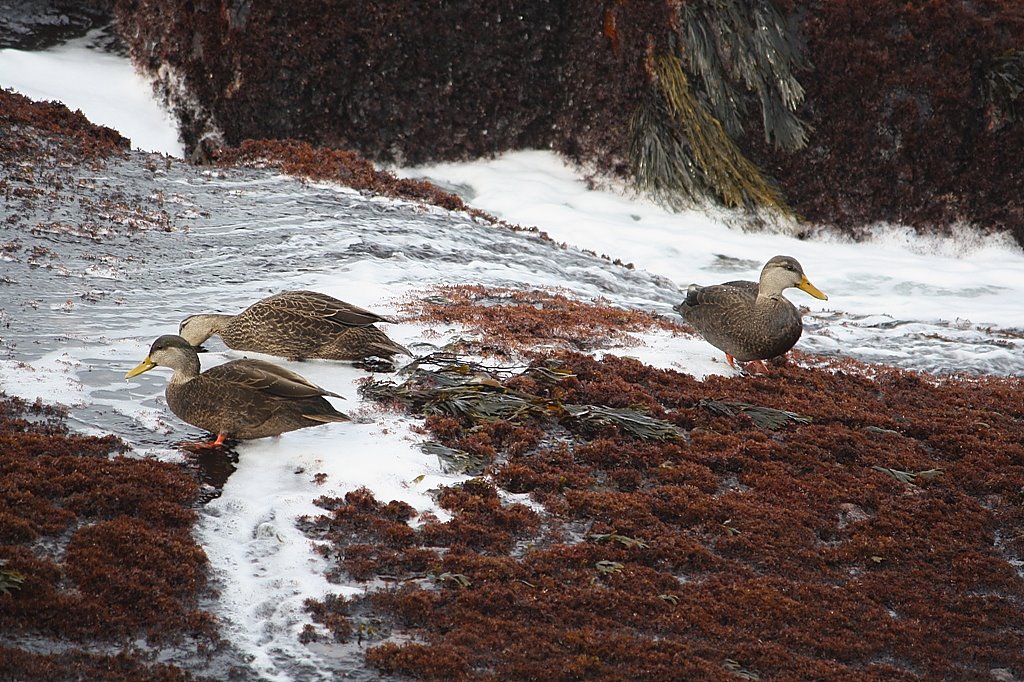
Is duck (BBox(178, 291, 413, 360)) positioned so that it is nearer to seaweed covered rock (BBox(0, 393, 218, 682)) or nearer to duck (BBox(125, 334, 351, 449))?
duck (BBox(125, 334, 351, 449))

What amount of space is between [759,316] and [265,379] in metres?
4.49

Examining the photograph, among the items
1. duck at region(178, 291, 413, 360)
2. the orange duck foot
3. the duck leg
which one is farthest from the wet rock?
the duck leg

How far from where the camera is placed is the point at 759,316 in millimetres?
8586


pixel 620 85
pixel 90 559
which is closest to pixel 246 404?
pixel 90 559

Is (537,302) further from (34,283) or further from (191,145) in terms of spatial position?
(191,145)

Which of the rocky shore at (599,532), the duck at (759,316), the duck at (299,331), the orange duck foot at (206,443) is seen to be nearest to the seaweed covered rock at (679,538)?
the rocky shore at (599,532)

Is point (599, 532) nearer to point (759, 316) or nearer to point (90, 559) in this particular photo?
point (90, 559)

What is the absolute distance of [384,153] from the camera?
1856 cm

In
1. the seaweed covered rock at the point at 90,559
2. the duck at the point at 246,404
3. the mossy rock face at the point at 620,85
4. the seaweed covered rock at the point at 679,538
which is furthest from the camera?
the mossy rock face at the point at 620,85

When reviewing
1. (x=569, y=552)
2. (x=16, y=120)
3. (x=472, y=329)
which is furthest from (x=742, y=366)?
(x=16, y=120)

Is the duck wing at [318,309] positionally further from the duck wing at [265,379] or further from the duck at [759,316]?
the duck at [759,316]

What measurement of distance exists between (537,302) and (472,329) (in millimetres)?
1970

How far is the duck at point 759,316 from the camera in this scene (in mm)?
8570

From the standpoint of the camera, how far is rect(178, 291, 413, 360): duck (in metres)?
7.72
